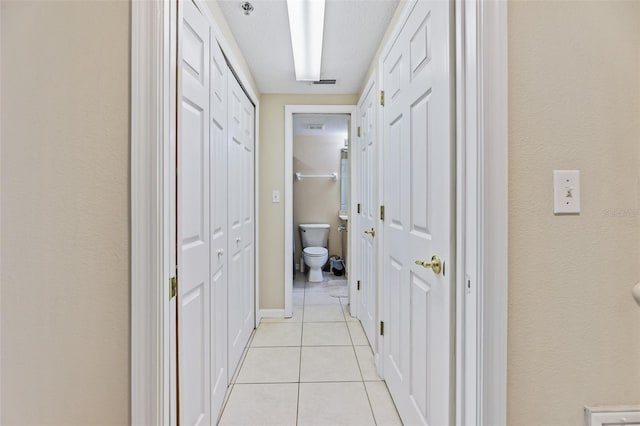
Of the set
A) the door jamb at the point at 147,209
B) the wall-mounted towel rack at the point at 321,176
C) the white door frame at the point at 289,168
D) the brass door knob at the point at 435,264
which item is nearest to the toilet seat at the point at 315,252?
the white door frame at the point at 289,168

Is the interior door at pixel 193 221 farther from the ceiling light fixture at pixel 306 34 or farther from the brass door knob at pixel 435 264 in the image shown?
the brass door knob at pixel 435 264

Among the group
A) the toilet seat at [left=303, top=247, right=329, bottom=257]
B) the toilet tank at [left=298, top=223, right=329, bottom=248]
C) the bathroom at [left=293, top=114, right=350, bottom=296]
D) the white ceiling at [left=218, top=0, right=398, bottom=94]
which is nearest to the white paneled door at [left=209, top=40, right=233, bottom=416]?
the white ceiling at [left=218, top=0, right=398, bottom=94]

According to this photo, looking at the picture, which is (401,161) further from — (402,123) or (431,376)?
(431,376)

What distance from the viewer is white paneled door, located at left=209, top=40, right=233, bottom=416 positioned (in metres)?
1.47

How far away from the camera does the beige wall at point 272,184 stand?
117 inches

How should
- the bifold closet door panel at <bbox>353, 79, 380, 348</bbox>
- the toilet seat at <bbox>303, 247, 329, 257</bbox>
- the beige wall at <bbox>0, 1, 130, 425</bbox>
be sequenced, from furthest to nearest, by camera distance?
the toilet seat at <bbox>303, 247, 329, 257</bbox>, the bifold closet door panel at <bbox>353, 79, 380, 348</bbox>, the beige wall at <bbox>0, 1, 130, 425</bbox>

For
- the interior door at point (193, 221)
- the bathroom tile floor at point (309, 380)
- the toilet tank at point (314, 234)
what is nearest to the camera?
the interior door at point (193, 221)
